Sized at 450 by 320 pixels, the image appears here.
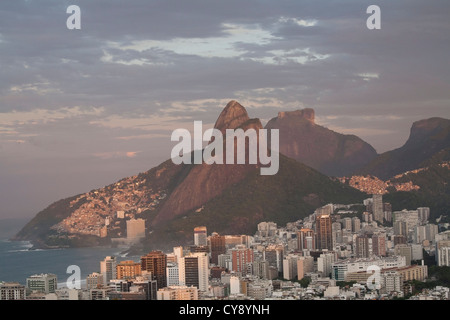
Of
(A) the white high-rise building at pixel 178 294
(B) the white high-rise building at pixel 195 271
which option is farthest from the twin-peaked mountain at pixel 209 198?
(A) the white high-rise building at pixel 178 294

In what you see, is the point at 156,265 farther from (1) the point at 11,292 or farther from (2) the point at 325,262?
(2) the point at 325,262

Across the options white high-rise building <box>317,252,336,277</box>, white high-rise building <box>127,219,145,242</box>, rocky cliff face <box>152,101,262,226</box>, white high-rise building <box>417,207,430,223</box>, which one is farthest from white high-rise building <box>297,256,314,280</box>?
rocky cliff face <box>152,101,262,226</box>

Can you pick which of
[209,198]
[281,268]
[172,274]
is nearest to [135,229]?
[209,198]

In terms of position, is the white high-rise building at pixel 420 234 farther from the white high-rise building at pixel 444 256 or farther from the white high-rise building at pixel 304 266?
the white high-rise building at pixel 304 266

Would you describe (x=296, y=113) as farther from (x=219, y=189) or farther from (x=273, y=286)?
(x=273, y=286)
